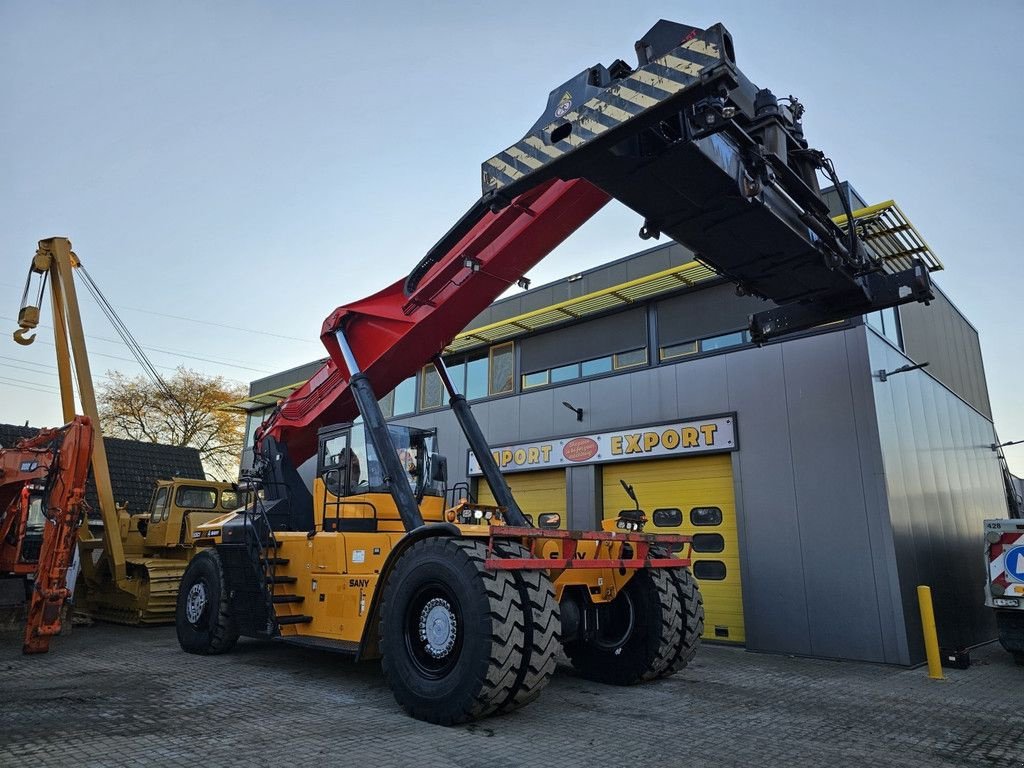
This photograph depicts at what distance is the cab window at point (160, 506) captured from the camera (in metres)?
13.4

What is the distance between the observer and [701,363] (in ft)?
37.4

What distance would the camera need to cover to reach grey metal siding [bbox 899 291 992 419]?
40.2ft

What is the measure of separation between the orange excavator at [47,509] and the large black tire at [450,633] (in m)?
5.59

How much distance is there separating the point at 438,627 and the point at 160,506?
10220 mm

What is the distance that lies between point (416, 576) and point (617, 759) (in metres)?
2.25

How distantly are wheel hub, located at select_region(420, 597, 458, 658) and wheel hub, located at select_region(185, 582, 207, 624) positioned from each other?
475 cm

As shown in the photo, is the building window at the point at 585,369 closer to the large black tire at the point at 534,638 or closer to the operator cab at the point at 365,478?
the operator cab at the point at 365,478

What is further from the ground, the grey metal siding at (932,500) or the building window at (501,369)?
the building window at (501,369)

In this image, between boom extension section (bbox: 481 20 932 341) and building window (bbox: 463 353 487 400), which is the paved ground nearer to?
boom extension section (bbox: 481 20 932 341)

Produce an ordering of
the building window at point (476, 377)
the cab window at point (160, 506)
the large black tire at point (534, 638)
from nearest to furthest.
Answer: the large black tire at point (534, 638) < the cab window at point (160, 506) < the building window at point (476, 377)

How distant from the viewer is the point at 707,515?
11.1m

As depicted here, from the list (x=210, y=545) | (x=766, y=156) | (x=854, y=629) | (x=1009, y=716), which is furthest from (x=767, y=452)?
(x=210, y=545)

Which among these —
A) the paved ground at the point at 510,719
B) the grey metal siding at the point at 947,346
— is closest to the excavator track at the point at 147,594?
the paved ground at the point at 510,719

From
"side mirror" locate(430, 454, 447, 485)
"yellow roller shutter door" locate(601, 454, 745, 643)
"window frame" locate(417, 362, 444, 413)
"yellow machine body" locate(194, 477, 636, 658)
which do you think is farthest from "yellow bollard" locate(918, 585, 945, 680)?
"window frame" locate(417, 362, 444, 413)
